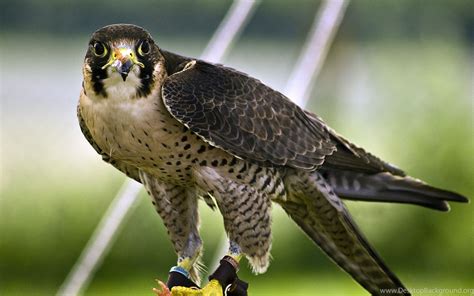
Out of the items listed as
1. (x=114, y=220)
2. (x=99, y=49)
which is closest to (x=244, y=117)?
(x=99, y=49)

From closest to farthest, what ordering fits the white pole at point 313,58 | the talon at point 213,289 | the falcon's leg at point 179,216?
the talon at point 213,289 → the falcon's leg at point 179,216 → the white pole at point 313,58

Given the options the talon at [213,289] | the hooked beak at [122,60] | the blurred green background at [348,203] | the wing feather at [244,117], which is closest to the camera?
the hooked beak at [122,60]

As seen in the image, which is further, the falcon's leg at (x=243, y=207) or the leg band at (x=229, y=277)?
the falcon's leg at (x=243, y=207)

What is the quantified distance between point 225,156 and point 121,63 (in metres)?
0.57

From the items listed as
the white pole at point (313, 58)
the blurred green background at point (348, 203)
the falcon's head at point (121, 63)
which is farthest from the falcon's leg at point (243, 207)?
the blurred green background at point (348, 203)

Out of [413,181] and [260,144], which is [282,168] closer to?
[260,144]

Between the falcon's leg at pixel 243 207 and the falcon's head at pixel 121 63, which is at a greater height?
the falcon's head at pixel 121 63

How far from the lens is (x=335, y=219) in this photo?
397 cm

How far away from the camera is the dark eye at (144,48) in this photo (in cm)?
341

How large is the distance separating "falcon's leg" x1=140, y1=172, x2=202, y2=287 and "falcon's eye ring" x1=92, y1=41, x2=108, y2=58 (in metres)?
0.59

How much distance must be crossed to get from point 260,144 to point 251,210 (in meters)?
0.25

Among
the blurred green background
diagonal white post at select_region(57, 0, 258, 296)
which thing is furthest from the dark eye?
the blurred green background

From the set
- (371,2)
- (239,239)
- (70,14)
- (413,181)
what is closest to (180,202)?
(239,239)

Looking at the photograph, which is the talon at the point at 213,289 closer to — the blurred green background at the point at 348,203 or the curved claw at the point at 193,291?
the curved claw at the point at 193,291
